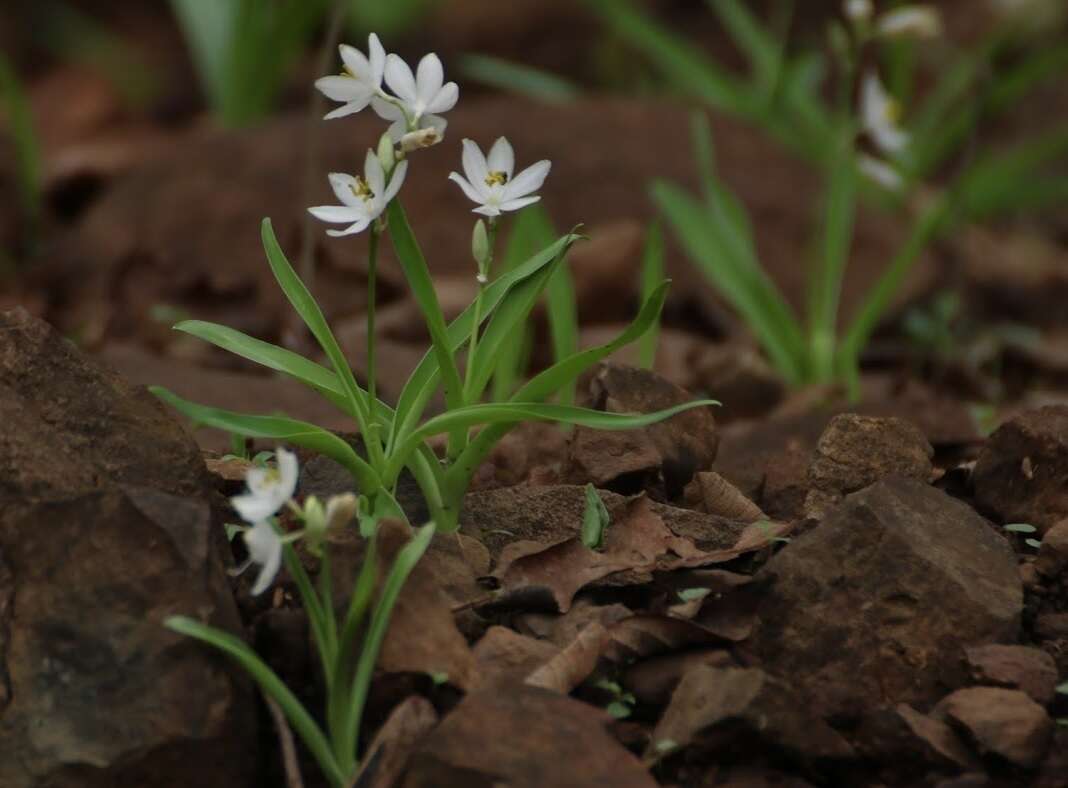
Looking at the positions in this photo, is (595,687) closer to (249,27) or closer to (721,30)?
(249,27)

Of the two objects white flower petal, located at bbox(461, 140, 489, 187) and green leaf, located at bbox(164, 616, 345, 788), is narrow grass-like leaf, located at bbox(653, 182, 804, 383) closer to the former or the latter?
white flower petal, located at bbox(461, 140, 489, 187)

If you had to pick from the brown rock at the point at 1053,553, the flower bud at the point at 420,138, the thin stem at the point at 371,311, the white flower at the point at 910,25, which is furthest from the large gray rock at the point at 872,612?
the white flower at the point at 910,25

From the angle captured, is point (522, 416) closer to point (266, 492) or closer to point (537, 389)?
point (537, 389)

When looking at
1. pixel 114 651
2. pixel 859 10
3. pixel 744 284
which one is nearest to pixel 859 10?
pixel 859 10

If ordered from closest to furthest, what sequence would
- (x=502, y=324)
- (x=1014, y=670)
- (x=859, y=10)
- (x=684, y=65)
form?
1. (x=1014, y=670)
2. (x=502, y=324)
3. (x=859, y=10)
4. (x=684, y=65)

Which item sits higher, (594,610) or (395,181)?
(395,181)

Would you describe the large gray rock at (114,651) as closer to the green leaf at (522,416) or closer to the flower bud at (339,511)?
the flower bud at (339,511)
